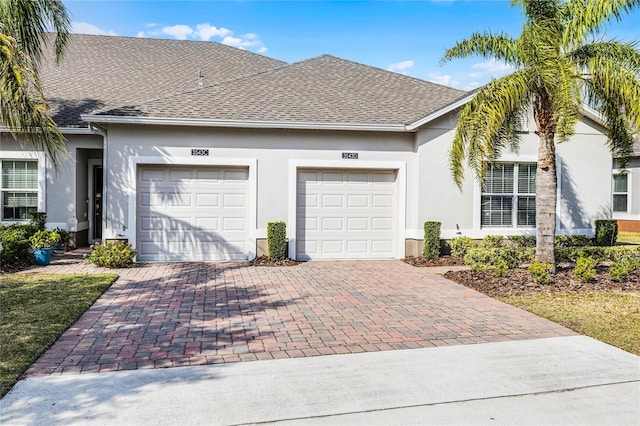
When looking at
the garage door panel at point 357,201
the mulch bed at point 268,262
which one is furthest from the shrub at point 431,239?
the mulch bed at point 268,262

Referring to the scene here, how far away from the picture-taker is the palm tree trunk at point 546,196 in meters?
9.96

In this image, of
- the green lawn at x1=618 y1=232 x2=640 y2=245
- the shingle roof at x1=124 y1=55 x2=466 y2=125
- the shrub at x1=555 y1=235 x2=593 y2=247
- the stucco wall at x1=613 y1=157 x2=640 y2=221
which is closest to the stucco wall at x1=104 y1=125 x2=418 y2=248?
the shingle roof at x1=124 y1=55 x2=466 y2=125

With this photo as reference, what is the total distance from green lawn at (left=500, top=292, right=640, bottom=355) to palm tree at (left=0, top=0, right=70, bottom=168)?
9.24 meters

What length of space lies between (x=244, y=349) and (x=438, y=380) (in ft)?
7.24

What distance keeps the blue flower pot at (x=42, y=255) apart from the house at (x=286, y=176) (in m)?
1.29

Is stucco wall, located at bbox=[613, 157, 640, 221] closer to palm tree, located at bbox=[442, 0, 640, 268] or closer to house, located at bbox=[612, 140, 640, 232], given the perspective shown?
house, located at bbox=[612, 140, 640, 232]

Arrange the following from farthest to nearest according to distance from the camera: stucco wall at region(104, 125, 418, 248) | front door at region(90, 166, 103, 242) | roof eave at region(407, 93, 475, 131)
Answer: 1. front door at region(90, 166, 103, 242)
2. roof eave at region(407, 93, 475, 131)
3. stucco wall at region(104, 125, 418, 248)

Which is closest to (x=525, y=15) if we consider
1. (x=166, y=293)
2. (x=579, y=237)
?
(x=579, y=237)

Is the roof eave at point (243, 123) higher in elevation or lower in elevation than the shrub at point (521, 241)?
higher

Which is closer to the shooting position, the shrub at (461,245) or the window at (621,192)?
the shrub at (461,245)

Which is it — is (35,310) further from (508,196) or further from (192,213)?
(508,196)

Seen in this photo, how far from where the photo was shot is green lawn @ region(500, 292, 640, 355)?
6258 mm

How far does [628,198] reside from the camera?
21281mm

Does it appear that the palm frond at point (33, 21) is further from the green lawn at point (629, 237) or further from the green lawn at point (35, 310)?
the green lawn at point (629, 237)
